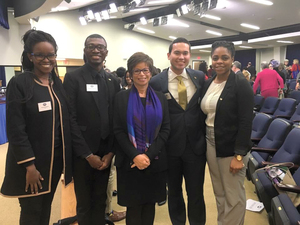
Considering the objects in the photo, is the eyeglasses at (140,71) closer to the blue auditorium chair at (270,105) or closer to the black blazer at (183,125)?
the black blazer at (183,125)

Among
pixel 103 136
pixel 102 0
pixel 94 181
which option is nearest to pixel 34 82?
pixel 103 136

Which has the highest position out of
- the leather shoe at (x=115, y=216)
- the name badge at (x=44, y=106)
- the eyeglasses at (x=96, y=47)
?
the eyeglasses at (x=96, y=47)

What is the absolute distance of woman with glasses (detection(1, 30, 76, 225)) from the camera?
138 centimetres

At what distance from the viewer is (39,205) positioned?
1521mm

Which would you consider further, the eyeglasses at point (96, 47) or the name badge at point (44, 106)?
the eyeglasses at point (96, 47)

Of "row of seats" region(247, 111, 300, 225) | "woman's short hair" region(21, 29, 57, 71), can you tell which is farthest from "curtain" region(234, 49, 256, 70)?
"woman's short hair" region(21, 29, 57, 71)

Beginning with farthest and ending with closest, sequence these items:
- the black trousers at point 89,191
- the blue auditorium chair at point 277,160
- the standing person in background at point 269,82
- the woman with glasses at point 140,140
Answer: the standing person in background at point 269,82 < the blue auditorium chair at point 277,160 < the black trousers at point 89,191 < the woman with glasses at point 140,140

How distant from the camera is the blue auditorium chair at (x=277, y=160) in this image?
219cm

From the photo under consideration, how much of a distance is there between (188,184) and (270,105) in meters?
3.92

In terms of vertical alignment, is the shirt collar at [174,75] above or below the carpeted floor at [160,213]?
above

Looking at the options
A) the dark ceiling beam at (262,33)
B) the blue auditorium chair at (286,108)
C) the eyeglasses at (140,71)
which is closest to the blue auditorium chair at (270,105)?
the blue auditorium chair at (286,108)

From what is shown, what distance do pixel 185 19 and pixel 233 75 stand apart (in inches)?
401

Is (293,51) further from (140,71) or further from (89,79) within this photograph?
(89,79)

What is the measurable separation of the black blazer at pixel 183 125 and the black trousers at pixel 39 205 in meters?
0.82
